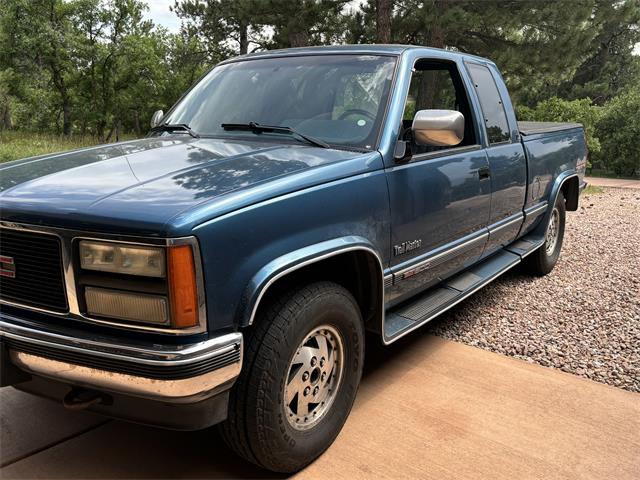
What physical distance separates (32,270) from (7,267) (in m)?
0.15

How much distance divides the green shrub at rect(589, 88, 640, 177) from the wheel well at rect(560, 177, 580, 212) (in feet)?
46.2

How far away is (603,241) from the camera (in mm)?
7469

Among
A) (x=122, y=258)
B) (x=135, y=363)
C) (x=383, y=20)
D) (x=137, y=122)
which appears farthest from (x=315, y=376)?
(x=137, y=122)

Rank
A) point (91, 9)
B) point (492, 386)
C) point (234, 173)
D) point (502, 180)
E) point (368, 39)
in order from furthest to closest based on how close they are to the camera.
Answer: point (91, 9), point (368, 39), point (502, 180), point (492, 386), point (234, 173)

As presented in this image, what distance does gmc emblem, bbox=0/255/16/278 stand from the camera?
2.28 meters

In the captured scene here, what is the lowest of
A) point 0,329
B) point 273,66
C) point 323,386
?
point 323,386

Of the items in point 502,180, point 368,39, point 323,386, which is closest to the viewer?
point 323,386

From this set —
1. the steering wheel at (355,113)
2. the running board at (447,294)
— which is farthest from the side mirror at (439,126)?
the running board at (447,294)

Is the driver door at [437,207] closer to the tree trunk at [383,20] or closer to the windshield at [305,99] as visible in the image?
the windshield at [305,99]

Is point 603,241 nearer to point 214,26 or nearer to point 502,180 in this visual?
point 502,180

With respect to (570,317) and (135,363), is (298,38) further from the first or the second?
(135,363)

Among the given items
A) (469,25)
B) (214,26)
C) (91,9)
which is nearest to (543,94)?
(214,26)

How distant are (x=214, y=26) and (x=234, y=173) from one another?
24399mm

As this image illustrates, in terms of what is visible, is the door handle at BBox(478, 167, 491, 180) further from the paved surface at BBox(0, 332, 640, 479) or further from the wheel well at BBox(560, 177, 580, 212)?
the wheel well at BBox(560, 177, 580, 212)
